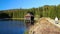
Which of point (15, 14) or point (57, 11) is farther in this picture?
point (15, 14)

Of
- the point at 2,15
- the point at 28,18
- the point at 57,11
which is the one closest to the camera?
the point at 57,11

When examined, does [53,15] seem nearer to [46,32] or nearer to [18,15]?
[46,32]

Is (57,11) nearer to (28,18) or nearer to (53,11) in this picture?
(53,11)

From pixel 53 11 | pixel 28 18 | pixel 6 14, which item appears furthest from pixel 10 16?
pixel 53 11

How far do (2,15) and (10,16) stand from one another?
5.95m

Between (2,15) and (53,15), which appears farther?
(2,15)

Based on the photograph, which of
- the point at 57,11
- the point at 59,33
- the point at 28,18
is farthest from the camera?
the point at 28,18

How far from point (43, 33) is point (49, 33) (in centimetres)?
53

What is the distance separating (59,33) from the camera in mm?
12320

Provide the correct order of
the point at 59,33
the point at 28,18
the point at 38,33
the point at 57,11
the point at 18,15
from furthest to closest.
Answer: the point at 18,15
the point at 28,18
the point at 57,11
the point at 38,33
the point at 59,33

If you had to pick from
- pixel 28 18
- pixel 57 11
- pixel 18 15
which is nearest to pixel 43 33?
pixel 57 11

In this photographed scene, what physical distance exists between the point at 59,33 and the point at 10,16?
102 meters

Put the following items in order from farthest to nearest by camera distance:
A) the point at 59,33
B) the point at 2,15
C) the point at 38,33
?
the point at 2,15 < the point at 38,33 < the point at 59,33

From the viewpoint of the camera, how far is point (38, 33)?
44.2 feet
